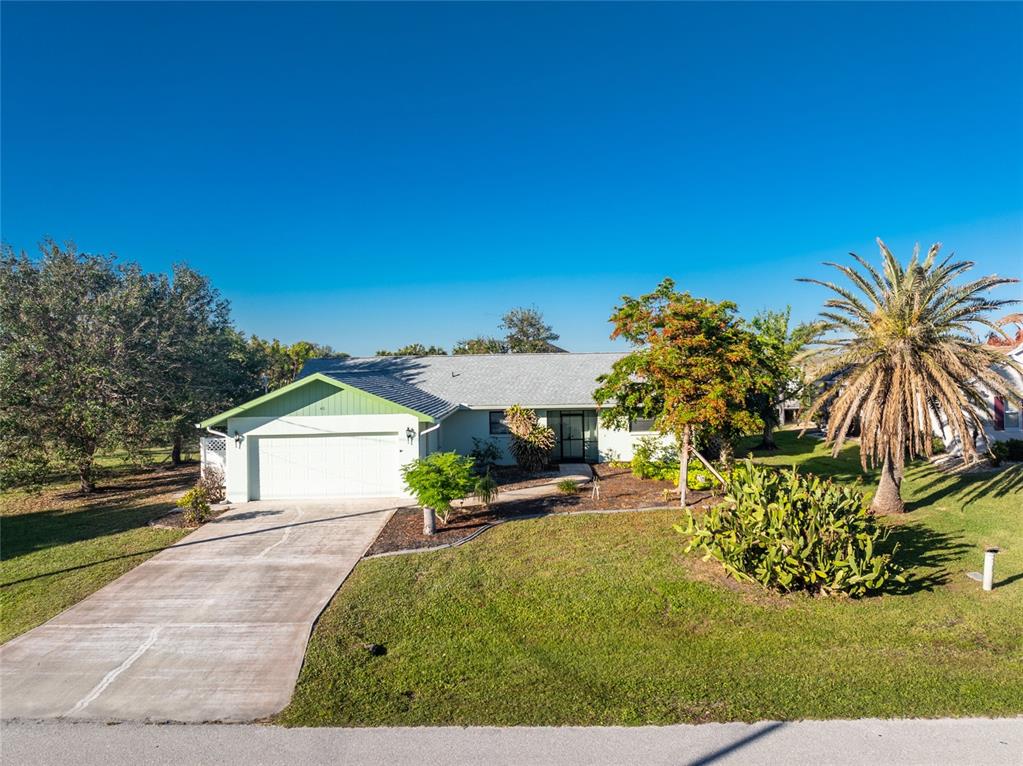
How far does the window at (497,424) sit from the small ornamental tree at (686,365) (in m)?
6.29

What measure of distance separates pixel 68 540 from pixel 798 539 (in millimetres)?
14678

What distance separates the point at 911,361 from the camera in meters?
12.4

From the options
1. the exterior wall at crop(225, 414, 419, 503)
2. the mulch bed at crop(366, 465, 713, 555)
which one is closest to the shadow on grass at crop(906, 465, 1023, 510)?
the mulch bed at crop(366, 465, 713, 555)

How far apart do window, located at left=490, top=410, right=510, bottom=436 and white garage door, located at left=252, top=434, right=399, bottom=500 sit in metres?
5.97

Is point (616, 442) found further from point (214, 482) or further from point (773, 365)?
point (214, 482)

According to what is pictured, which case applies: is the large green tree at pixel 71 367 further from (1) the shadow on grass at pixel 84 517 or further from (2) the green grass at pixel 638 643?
(2) the green grass at pixel 638 643

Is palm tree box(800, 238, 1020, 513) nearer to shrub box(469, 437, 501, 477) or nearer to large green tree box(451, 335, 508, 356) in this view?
shrub box(469, 437, 501, 477)

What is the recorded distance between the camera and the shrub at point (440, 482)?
11766 millimetres

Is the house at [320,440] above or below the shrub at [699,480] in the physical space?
above

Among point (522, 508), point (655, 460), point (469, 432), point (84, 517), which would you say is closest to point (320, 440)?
point (522, 508)

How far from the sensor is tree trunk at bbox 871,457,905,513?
1338 cm

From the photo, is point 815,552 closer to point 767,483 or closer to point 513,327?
point 767,483

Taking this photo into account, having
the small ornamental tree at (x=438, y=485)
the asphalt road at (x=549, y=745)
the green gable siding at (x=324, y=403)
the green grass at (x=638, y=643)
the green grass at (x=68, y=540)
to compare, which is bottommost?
the asphalt road at (x=549, y=745)

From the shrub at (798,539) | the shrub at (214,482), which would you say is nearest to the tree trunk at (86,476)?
the shrub at (214,482)
